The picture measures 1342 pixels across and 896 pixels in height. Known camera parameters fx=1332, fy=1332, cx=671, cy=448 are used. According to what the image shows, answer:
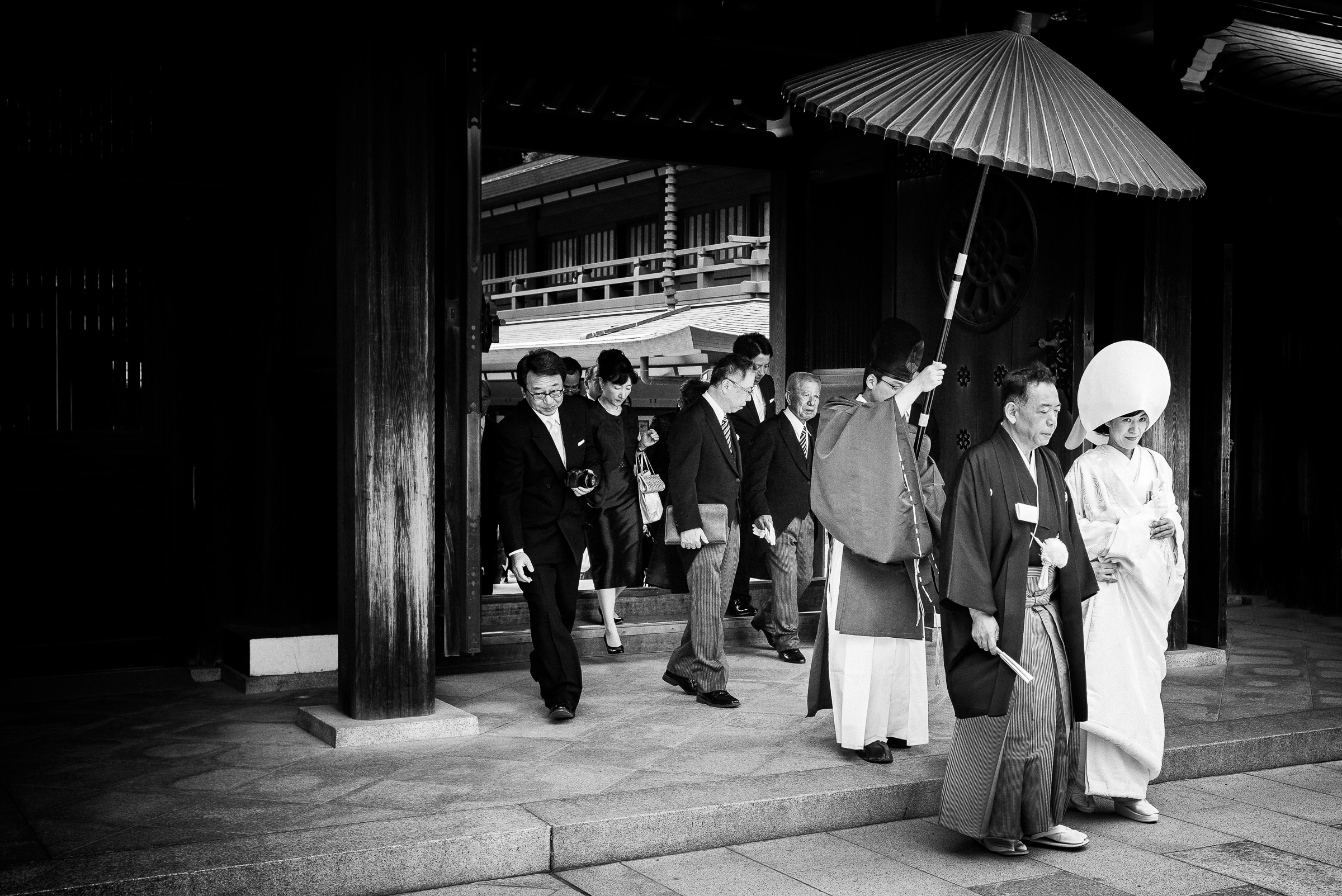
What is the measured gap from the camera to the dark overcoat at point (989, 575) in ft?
16.2

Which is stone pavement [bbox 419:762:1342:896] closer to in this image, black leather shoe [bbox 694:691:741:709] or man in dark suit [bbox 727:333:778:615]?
black leather shoe [bbox 694:691:741:709]

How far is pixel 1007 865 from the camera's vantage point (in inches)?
195

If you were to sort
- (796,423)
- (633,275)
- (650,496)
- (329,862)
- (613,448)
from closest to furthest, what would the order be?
(329,862), (613,448), (650,496), (796,423), (633,275)

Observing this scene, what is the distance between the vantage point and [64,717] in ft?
21.7

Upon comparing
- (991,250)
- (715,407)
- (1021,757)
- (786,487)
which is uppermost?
(991,250)

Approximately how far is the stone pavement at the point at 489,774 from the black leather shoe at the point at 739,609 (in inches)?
58.5

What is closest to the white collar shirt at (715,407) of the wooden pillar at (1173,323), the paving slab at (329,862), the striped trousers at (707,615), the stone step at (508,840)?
the striped trousers at (707,615)

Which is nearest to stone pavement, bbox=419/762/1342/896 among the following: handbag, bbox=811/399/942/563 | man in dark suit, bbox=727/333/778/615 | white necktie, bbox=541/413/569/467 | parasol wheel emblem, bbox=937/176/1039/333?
handbag, bbox=811/399/942/563

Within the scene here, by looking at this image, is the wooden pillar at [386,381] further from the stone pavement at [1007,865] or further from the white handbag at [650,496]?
the white handbag at [650,496]

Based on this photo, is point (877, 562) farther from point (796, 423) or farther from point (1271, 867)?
point (796, 423)

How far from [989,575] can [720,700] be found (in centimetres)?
238

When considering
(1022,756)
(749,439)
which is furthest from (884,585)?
(749,439)

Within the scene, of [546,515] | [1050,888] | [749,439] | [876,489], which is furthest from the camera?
[749,439]

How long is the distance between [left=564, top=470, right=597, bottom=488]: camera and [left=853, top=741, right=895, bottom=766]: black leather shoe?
196cm
